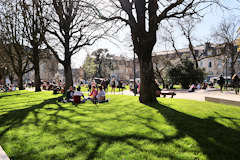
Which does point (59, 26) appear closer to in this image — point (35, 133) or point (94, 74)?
point (35, 133)

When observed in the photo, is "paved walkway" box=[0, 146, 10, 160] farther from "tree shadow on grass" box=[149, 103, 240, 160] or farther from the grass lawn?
"tree shadow on grass" box=[149, 103, 240, 160]

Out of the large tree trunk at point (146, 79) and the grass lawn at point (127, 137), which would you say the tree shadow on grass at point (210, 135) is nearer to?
the grass lawn at point (127, 137)

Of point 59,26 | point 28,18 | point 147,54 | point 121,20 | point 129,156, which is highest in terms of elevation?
point 28,18

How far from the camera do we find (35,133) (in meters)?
6.07

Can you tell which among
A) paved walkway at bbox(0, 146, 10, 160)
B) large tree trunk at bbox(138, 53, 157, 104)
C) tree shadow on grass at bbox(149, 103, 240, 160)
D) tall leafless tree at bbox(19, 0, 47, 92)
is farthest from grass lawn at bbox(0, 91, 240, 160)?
tall leafless tree at bbox(19, 0, 47, 92)

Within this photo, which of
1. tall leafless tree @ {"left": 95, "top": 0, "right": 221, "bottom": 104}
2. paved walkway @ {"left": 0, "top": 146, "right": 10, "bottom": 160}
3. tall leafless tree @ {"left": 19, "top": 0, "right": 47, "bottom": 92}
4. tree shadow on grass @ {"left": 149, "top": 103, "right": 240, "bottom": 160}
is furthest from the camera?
tall leafless tree @ {"left": 19, "top": 0, "right": 47, "bottom": 92}

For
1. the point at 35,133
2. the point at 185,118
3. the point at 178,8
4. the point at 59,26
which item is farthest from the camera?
the point at 59,26

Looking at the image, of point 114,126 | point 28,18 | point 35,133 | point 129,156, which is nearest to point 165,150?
point 129,156

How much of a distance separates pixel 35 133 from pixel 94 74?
213 ft

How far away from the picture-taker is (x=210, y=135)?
5.42m

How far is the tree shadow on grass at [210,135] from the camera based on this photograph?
14.2ft

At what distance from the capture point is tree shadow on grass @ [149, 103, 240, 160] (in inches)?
170

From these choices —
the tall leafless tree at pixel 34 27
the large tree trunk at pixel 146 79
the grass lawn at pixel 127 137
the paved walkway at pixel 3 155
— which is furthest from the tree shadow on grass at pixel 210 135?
the tall leafless tree at pixel 34 27

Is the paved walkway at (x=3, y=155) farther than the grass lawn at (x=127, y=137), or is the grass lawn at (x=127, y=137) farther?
the grass lawn at (x=127, y=137)
